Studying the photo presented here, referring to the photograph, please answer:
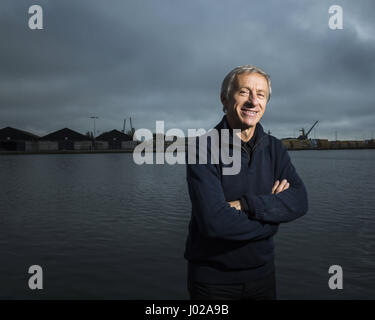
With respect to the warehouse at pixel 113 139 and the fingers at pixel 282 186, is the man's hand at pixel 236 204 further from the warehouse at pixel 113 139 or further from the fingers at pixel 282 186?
the warehouse at pixel 113 139

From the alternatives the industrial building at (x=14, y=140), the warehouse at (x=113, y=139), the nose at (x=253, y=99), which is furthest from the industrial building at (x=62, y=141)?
the nose at (x=253, y=99)

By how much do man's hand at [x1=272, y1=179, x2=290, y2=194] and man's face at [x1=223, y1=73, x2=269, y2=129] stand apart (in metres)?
0.61

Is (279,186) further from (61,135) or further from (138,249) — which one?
(61,135)

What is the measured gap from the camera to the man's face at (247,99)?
249 centimetres

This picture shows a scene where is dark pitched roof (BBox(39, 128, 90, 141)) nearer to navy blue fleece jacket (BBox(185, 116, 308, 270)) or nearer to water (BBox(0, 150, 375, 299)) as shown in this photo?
water (BBox(0, 150, 375, 299))

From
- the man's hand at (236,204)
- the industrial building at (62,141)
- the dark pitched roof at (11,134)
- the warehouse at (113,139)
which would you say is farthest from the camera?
the warehouse at (113,139)

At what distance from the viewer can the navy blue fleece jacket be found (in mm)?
2408

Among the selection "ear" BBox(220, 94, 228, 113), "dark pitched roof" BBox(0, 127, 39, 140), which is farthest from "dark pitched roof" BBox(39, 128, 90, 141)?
"ear" BBox(220, 94, 228, 113)

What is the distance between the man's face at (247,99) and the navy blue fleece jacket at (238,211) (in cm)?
14

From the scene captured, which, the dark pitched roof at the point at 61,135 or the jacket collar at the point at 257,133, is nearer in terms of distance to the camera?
the jacket collar at the point at 257,133

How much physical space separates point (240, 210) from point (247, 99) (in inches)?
36.2

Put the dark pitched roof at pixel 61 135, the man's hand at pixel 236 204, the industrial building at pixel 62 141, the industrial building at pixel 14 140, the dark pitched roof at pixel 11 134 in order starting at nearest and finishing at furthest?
the man's hand at pixel 236 204 → the dark pitched roof at pixel 11 134 → the industrial building at pixel 14 140 → the industrial building at pixel 62 141 → the dark pitched roof at pixel 61 135

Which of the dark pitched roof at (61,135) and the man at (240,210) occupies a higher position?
the dark pitched roof at (61,135)
